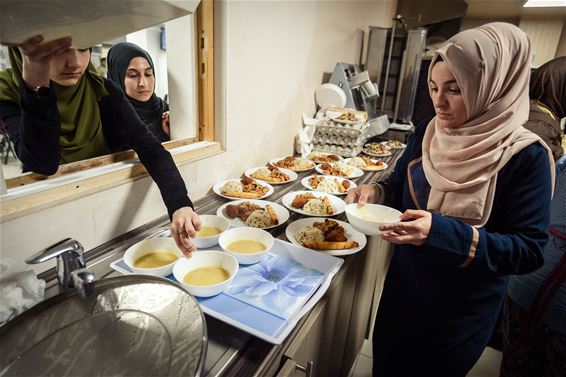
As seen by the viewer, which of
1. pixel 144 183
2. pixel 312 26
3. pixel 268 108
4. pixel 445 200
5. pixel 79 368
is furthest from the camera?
pixel 312 26

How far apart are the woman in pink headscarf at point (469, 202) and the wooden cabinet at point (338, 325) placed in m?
0.21

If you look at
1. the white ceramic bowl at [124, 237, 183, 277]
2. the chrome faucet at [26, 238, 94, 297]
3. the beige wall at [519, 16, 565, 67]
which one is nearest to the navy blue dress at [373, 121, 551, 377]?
the white ceramic bowl at [124, 237, 183, 277]

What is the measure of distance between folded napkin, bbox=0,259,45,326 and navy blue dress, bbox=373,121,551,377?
0.97 meters

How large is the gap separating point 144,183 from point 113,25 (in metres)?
0.71

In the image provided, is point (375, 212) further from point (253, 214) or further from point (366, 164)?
point (366, 164)

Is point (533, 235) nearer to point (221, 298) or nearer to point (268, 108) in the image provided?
point (221, 298)

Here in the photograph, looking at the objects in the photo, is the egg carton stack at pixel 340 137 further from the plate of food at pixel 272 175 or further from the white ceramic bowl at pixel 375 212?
the white ceramic bowl at pixel 375 212

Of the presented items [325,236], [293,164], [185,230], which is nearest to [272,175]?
[293,164]

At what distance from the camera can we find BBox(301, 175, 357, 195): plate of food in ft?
5.66

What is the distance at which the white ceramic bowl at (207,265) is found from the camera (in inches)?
32.1

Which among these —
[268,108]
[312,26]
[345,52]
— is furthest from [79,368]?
[345,52]

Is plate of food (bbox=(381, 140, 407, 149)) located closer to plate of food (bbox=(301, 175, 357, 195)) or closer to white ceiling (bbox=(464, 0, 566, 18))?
plate of food (bbox=(301, 175, 357, 195))

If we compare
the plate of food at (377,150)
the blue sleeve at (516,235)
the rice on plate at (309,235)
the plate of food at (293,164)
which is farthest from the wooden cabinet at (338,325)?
the plate of food at (377,150)

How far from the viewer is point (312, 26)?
7.72ft
